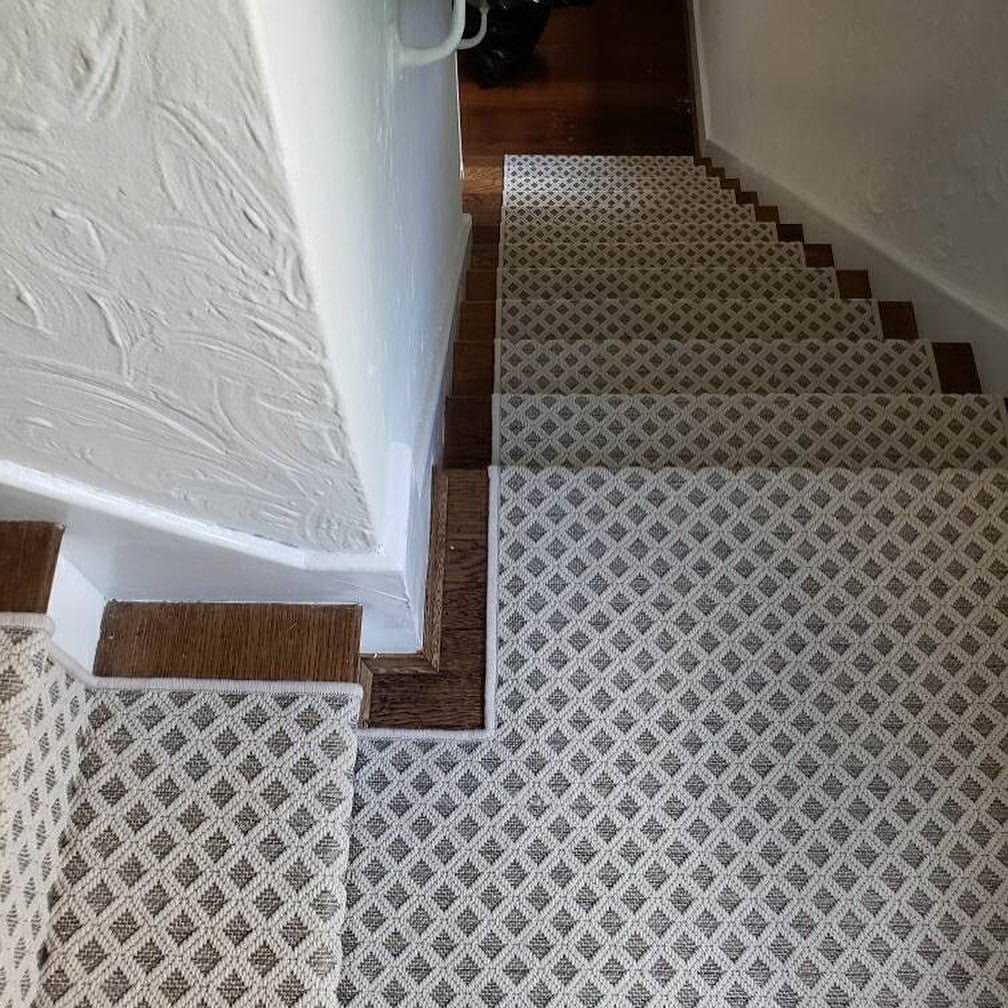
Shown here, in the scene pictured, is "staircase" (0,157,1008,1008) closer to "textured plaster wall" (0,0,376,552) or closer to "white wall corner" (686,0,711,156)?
"textured plaster wall" (0,0,376,552)

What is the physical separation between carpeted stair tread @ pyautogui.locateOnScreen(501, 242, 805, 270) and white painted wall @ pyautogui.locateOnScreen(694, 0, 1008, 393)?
0.54 feet

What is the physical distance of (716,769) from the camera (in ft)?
3.80

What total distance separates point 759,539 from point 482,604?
0.41 meters

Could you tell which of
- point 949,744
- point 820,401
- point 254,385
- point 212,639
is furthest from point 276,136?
point 820,401

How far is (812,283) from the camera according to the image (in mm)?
2211

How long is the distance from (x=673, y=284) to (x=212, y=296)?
178 cm

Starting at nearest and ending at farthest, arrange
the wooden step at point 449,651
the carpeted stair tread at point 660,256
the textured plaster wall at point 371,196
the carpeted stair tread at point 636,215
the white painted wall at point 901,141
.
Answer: the textured plaster wall at point 371,196
the wooden step at point 449,651
the white painted wall at point 901,141
the carpeted stair tread at point 660,256
the carpeted stair tread at point 636,215

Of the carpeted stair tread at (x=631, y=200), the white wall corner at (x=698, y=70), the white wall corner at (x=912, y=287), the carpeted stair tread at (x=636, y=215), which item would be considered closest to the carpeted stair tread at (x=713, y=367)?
the white wall corner at (x=912, y=287)

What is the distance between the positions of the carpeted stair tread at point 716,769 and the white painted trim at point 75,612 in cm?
37

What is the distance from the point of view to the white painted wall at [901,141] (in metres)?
1.73

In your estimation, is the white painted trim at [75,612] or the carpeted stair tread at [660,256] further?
the carpeted stair tread at [660,256]

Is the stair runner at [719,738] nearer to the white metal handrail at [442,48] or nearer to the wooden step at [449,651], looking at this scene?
the wooden step at [449,651]

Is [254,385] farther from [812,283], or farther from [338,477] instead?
[812,283]

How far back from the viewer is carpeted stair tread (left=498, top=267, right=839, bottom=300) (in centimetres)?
216
